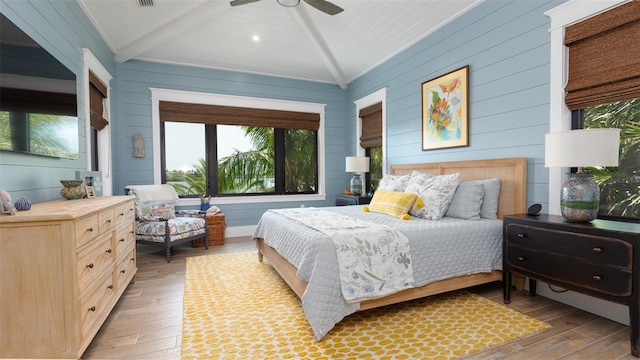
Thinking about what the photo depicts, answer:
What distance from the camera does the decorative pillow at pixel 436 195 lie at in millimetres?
2879

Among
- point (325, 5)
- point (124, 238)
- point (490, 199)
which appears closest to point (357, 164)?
point (490, 199)

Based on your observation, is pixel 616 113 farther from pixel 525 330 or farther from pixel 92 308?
pixel 92 308

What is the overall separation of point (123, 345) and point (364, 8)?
12.9ft

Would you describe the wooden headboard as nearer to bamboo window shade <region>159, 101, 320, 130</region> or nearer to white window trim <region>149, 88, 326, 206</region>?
white window trim <region>149, 88, 326, 206</region>

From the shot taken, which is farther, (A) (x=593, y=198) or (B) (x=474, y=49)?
(B) (x=474, y=49)

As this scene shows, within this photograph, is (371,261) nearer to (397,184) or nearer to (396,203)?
(396,203)

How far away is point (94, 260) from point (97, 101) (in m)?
2.49

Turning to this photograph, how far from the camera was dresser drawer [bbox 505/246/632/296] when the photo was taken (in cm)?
182

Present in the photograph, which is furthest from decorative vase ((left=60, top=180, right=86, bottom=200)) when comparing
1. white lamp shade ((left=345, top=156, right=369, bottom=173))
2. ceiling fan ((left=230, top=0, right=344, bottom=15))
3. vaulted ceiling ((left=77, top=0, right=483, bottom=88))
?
white lamp shade ((left=345, top=156, right=369, bottom=173))

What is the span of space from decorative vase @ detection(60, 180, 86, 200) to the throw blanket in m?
1.99

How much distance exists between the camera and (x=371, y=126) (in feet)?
16.7

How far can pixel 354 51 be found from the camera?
15.2 feet

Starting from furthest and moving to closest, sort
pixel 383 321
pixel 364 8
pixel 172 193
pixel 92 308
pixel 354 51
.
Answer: pixel 354 51
pixel 172 193
pixel 364 8
pixel 383 321
pixel 92 308

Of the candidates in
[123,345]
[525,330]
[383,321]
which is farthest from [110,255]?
[525,330]
